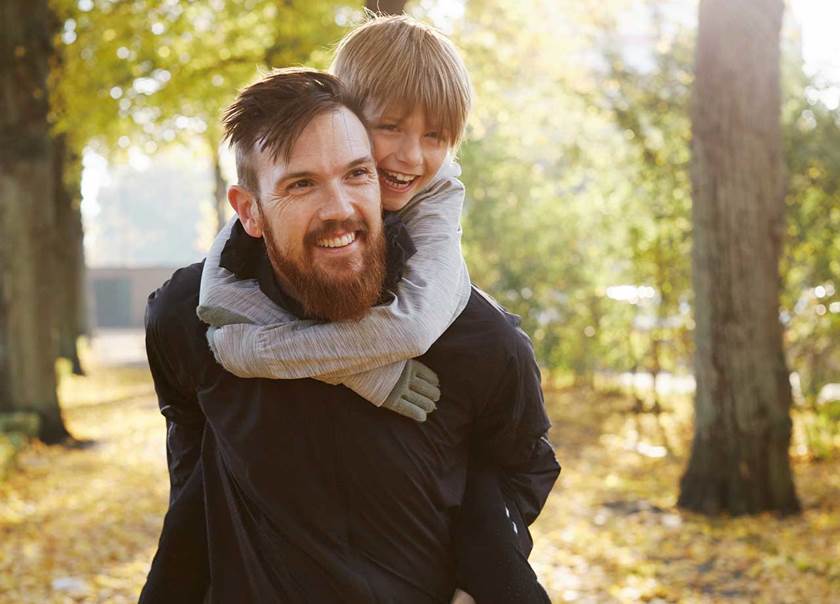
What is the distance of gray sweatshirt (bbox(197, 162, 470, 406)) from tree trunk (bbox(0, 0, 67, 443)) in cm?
1004

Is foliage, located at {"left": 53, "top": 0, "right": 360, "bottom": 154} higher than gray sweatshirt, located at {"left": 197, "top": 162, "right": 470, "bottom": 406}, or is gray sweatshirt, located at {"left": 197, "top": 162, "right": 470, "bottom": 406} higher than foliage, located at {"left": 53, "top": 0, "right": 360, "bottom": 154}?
foliage, located at {"left": 53, "top": 0, "right": 360, "bottom": 154}

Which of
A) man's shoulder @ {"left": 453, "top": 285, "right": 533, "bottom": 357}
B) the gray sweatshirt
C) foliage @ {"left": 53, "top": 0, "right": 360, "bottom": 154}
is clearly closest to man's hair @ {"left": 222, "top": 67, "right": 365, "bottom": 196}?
the gray sweatshirt

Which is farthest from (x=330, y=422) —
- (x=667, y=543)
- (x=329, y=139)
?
(x=667, y=543)

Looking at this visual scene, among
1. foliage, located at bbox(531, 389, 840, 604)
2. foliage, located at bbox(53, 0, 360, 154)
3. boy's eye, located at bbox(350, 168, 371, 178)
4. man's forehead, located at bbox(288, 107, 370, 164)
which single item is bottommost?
foliage, located at bbox(531, 389, 840, 604)

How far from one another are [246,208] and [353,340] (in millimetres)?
373

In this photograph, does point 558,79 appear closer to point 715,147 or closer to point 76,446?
point 715,147

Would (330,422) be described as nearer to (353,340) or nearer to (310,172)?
(353,340)

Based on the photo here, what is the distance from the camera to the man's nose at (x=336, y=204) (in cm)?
199

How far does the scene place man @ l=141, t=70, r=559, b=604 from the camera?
2.03m

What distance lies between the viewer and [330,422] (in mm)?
2117

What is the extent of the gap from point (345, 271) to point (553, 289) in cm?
1329

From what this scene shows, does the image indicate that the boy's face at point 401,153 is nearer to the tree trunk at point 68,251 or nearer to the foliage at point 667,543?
the foliage at point 667,543

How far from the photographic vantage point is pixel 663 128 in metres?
12.1

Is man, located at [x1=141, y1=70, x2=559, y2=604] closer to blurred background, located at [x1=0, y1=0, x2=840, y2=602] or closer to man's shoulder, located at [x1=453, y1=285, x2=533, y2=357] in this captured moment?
man's shoulder, located at [x1=453, y1=285, x2=533, y2=357]
